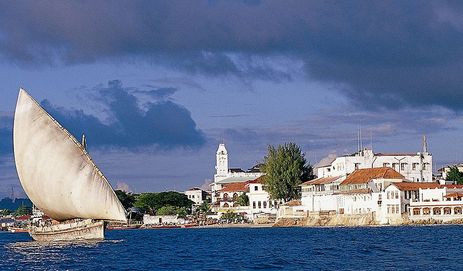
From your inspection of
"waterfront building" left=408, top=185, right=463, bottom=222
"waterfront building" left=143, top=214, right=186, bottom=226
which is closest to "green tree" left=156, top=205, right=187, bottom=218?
"waterfront building" left=143, top=214, right=186, bottom=226

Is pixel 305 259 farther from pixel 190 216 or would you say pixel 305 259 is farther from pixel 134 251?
pixel 190 216

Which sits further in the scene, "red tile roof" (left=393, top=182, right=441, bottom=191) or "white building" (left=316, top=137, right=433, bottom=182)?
"white building" (left=316, top=137, right=433, bottom=182)

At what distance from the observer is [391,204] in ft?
458

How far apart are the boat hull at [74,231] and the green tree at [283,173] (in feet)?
257

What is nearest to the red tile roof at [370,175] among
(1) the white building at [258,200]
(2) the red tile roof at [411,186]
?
(2) the red tile roof at [411,186]

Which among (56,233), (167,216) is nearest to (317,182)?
(167,216)

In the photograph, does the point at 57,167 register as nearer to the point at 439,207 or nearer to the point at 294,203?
the point at 439,207

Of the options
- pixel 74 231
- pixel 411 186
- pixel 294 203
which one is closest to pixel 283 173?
pixel 294 203

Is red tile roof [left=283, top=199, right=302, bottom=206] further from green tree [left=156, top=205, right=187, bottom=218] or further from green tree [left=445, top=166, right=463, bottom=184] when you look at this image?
green tree [left=156, top=205, right=187, bottom=218]

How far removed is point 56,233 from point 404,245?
32.7 metres

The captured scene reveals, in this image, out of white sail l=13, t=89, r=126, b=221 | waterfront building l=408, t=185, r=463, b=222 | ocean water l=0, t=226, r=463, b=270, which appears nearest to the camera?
ocean water l=0, t=226, r=463, b=270

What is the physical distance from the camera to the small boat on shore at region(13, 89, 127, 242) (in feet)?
264

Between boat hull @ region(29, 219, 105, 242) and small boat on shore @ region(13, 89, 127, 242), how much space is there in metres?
3.44

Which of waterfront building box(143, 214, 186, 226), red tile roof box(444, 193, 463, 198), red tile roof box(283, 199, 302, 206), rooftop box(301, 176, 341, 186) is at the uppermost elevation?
rooftop box(301, 176, 341, 186)
